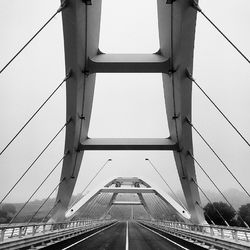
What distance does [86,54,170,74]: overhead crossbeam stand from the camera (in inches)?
663

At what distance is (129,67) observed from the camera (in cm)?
1725

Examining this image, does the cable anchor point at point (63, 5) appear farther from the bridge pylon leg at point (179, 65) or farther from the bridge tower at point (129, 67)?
the bridge pylon leg at point (179, 65)

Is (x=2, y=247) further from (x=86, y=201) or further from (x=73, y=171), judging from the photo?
(x=86, y=201)

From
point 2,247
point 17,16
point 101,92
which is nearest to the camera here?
point 17,16

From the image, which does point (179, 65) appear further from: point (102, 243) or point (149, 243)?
point (149, 243)

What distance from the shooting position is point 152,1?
52.5 feet

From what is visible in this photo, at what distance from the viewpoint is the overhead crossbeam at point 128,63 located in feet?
55.3

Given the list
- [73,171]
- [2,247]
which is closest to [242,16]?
[2,247]

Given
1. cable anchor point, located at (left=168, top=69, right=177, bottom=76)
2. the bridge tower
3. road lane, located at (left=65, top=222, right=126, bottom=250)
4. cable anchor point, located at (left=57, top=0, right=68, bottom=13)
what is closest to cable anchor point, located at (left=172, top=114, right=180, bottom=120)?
the bridge tower

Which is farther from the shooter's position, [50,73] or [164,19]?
[50,73]

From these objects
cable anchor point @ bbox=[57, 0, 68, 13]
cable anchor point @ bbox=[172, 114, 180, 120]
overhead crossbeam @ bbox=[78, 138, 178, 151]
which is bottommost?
cable anchor point @ bbox=[57, 0, 68, 13]

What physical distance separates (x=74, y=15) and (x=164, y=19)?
326 cm

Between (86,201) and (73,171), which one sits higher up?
(86,201)

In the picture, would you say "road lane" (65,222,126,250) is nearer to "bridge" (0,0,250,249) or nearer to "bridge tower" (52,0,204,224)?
"bridge" (0,0,250,249)
